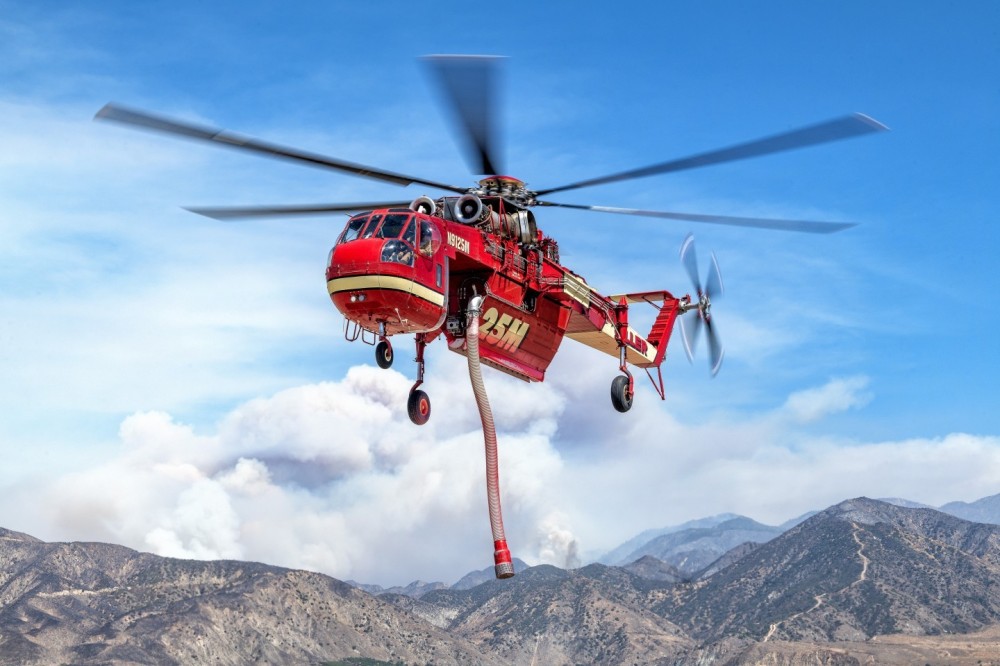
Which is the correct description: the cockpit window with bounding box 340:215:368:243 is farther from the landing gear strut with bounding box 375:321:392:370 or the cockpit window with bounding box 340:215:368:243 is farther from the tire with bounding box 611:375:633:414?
the tire with bounding box 611:375:633:414

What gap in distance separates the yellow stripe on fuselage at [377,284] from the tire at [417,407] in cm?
397

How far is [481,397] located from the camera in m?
39.7

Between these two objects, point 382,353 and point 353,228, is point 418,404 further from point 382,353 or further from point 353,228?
point 353,228

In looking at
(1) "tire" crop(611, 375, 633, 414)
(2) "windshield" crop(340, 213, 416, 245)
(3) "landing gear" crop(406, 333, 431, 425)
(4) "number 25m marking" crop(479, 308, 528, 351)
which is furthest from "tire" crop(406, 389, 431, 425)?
(1) "tire" crop(611, 375, 633, 414)

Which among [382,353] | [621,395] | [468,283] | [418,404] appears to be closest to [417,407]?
[418,404]

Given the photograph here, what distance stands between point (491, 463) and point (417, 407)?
353 centimetres

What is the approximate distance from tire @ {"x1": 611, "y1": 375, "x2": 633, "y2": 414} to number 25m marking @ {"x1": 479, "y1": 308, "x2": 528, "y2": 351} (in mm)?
→ 6961

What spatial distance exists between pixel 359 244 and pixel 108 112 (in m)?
9.68

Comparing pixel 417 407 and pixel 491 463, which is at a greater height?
pixel 417 407

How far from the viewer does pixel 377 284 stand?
3772 centimetres

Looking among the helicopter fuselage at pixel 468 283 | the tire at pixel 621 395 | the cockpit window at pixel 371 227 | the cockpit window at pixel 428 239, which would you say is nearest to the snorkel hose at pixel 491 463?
the helicopter fuselage at pixel 468 283

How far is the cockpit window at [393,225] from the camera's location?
38656mm

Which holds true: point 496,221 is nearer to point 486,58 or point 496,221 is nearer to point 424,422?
point 424,422

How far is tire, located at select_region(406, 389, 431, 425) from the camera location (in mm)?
40812
